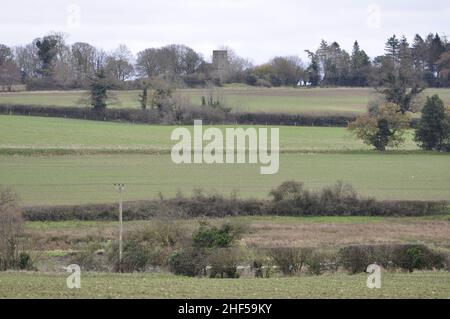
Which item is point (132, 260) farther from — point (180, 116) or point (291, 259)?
point (180, 116)

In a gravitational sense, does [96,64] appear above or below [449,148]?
above

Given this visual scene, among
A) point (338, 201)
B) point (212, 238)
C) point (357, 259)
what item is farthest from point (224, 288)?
point (338, 201)

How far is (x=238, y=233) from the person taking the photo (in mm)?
36156

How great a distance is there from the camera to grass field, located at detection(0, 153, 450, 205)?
164 feet

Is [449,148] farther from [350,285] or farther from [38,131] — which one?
[350,285]

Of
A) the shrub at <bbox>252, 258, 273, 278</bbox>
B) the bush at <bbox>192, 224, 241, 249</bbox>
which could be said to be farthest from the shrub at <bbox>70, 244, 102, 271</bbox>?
the shrub at <bbox>252, 258, 273, 278</bbox>

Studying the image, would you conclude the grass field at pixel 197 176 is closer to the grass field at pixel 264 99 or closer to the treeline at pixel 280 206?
the treeline at pixel 280 206

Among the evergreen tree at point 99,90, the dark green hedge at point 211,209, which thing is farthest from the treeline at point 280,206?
the evergreen tree at point 99,90

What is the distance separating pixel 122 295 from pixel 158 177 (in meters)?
38.1

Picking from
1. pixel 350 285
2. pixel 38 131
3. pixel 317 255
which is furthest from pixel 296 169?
pixel 350 285

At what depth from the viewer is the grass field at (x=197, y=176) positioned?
50094mm

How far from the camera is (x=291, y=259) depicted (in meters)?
28.0
